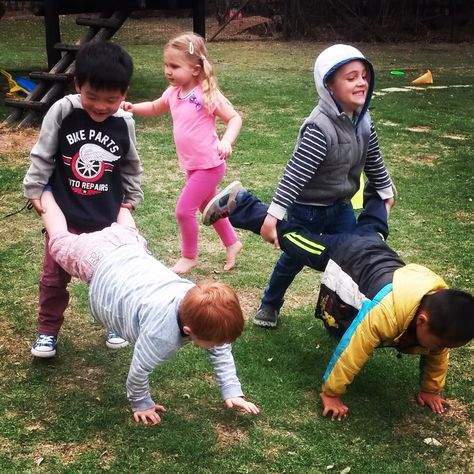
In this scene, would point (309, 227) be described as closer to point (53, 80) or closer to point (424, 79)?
point (53, 80)

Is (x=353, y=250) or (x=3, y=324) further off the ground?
(x=353, y=250)

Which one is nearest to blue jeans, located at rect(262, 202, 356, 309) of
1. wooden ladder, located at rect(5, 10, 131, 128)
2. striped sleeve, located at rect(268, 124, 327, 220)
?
striped sleeve, located at rect(268, 124, 327, 220)

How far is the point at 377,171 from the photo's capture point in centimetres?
351

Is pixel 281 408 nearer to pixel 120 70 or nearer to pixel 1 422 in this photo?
pixel 1 422

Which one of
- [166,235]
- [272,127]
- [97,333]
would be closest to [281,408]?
[97,333]

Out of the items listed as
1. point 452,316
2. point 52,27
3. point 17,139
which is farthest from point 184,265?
point 52,27

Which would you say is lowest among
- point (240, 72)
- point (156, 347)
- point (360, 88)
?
point (240, 72)

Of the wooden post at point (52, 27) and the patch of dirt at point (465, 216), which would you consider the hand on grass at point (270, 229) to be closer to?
the patch of dirt at point (465, 216)

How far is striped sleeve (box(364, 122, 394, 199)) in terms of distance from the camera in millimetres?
3475

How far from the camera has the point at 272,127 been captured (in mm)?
7883

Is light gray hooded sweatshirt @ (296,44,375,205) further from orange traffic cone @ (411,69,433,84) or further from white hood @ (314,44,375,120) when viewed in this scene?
orange traffic cone @ (411,69,433,84)

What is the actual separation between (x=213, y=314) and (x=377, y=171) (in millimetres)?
1484

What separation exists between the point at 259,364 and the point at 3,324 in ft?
4.34

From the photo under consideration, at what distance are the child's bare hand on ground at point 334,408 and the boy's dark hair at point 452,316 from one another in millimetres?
579
